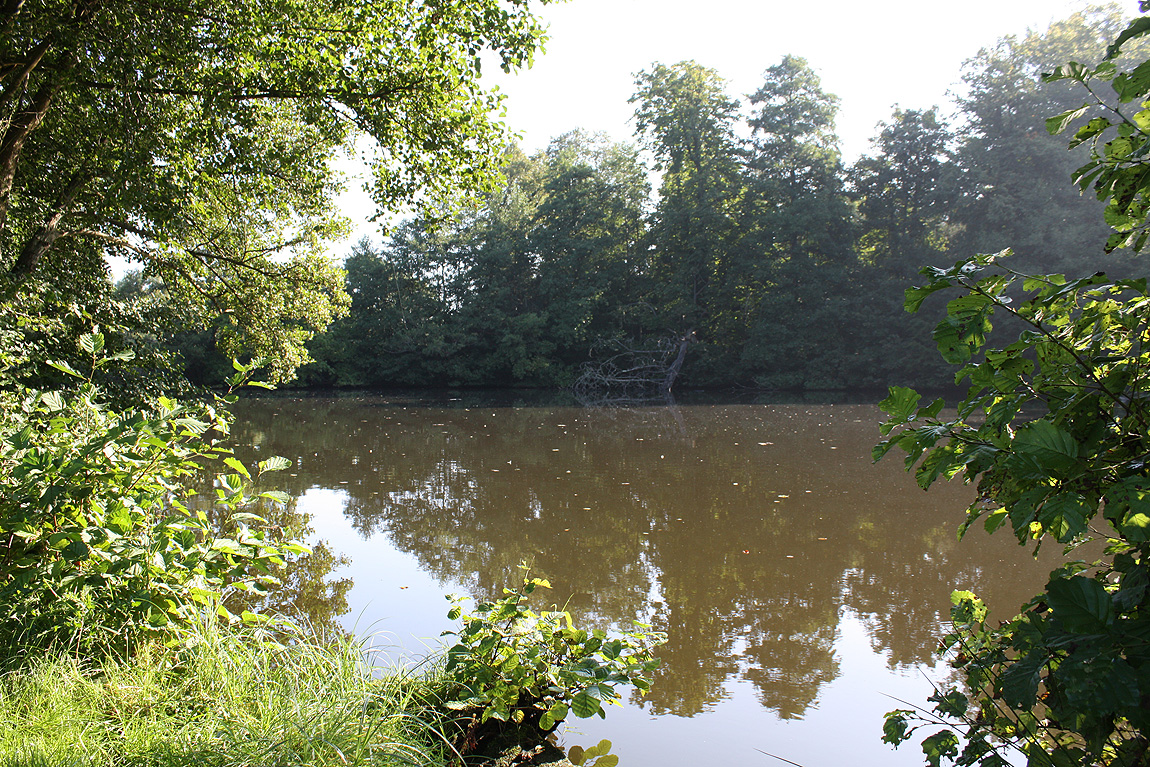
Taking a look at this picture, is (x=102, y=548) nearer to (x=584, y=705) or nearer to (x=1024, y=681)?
(x=584, y=705)

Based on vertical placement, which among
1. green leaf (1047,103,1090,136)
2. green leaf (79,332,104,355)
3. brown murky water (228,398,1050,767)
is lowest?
brown murky water (228,398,1050,767)

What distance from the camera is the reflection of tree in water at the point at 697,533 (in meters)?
3.93

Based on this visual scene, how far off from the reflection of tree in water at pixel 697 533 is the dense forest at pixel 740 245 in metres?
14.4

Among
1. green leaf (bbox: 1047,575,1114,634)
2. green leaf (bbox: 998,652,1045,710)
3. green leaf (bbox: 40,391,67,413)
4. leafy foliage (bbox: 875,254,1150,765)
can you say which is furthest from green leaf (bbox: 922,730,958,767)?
green leaf (bbox: 40,391,67,413)

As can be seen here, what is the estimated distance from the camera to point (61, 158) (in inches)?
283

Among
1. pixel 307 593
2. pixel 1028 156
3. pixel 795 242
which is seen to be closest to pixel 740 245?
pixel 795 242

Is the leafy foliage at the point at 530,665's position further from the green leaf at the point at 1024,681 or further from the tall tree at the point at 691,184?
the tall tree at the point at 691,184

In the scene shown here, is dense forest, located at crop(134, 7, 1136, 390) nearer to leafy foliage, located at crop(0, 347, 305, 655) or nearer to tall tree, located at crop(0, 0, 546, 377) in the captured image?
tall tree, located at crop(0, 0, 546, 377)

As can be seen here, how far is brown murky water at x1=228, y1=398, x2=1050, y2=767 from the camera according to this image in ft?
10.3

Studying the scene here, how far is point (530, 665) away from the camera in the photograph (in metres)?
2.31

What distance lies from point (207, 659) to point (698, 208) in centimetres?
2665

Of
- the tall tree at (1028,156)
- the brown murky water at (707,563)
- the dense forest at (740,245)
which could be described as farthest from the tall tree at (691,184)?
the brown murky water at (707,563)

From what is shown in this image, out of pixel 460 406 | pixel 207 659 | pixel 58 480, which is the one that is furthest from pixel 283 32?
pixel 460 406

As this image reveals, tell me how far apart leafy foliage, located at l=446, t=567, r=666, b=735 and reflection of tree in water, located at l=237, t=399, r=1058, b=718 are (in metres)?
1.09
